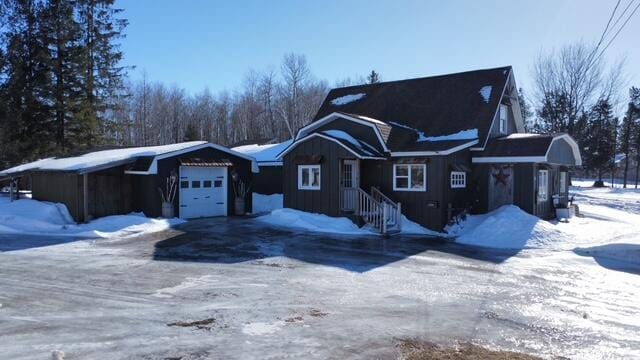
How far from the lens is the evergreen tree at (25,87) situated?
92.9ft

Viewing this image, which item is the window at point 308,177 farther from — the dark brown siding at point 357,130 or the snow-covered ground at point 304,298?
the snow-covered ground at point 304,298

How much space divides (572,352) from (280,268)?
636cm

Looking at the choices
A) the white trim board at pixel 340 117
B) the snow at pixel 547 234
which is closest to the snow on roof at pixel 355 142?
the white trim board at pixel 340 117

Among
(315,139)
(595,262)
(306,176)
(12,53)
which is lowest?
(595,262)

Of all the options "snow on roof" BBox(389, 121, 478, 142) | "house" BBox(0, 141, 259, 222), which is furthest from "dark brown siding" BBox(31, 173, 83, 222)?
"snow on roof" BBox(389, 121, 478, 142)

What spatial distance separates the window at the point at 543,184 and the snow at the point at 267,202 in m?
11.7

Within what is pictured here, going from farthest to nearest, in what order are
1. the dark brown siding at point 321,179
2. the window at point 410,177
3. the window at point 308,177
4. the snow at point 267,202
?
the snow at point 267,202 < the window at point 308,177 < the dark brown siding at point 321,179 < the window at point 410,177

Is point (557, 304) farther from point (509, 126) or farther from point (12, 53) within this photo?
point (12, 53)

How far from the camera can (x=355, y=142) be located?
1880 cm

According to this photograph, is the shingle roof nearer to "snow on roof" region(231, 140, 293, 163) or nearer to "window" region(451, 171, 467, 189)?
"window" region(451, 171, 467, 189)

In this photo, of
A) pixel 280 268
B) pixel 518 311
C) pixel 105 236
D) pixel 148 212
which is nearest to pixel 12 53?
pixel 148 212

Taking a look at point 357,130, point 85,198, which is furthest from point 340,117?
point 85,198

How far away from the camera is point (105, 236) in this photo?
15.5 meters

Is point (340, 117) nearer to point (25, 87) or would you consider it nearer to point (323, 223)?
A: point (323, 223)
